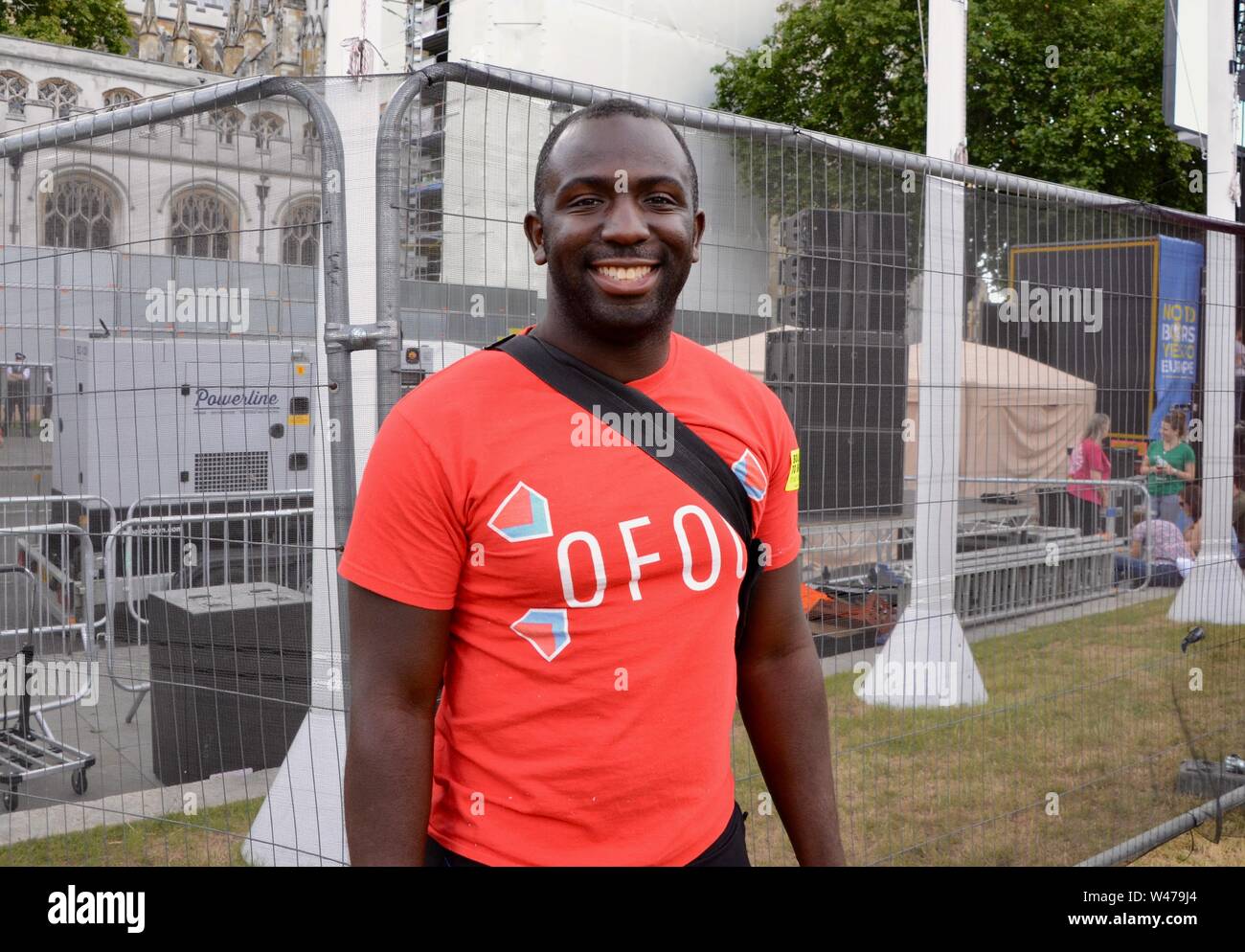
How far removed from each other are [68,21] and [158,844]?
45175mm

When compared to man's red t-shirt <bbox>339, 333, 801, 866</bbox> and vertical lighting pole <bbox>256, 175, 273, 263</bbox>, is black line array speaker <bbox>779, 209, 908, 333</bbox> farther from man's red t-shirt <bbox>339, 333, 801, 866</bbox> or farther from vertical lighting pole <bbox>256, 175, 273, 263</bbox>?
man's red t-shirt <bbox>339, 333, 801, 866</bbox>

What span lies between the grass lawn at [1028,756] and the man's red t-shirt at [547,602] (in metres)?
2.38

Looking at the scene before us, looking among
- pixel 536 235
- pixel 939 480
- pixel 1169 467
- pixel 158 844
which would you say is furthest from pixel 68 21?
pixel 536 235

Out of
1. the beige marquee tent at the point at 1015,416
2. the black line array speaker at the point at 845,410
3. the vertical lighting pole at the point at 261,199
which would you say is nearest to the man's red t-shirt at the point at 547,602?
the vertical lighting pole at the point at 261,199

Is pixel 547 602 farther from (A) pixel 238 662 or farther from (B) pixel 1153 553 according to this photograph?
(B) pixel 1153 553

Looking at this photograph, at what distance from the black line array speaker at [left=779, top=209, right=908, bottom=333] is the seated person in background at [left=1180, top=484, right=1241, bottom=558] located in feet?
8.01

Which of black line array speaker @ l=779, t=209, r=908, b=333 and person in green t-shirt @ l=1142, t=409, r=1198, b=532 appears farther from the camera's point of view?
person in green t-shirt @ l=1142, t=409, r=1198, b=532

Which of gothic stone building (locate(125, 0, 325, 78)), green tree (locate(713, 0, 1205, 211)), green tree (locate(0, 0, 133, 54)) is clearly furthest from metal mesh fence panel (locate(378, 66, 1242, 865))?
gothic stone building (locate(125, 0, 325, 78))

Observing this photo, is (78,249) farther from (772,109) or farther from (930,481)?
(772,109)

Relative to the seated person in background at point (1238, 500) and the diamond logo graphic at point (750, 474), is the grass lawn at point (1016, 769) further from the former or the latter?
the diamond logo graphic at point (750, 474)

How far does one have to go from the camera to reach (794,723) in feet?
7.72

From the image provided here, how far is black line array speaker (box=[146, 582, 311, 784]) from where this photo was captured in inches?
132

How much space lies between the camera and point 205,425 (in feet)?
11.1
